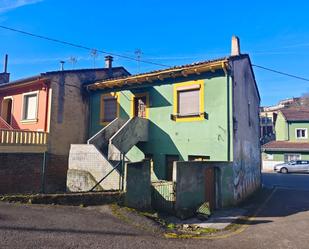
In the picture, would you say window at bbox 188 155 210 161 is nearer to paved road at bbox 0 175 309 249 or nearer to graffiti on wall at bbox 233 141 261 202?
graffiti on wall at bbox 233 141 261 202

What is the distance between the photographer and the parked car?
31422 mm

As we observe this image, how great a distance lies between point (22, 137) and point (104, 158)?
195 inches

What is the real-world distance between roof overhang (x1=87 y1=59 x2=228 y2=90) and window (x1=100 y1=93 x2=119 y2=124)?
23.9 inches

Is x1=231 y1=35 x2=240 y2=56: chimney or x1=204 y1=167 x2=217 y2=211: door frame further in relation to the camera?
x1=231 y1=35 x2=240 y2=56: chimney

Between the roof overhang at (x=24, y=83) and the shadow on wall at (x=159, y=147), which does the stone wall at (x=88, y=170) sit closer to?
the shadow on wall at (x=159, y=147)

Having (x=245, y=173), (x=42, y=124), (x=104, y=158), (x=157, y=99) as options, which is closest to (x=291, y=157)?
(x=245, y=173)

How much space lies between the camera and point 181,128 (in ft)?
47.5

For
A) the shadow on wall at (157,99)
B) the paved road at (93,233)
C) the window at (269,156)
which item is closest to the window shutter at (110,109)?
the shadow on wall at (157,99)

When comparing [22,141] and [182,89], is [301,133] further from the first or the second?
[22,141]

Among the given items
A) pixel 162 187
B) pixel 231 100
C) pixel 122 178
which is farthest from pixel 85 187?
pixel 231 100

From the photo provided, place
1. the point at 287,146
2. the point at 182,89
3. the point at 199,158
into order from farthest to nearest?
the point at 287,146 < the point at 182,89 < the point at 199,158

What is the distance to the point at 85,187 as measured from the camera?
12.1 meters

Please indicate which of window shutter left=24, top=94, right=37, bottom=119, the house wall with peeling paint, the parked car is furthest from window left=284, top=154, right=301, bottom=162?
window shutter left=24, top=94, right=37, bottom=119

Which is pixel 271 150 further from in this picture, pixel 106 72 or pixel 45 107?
pixel 45 107
